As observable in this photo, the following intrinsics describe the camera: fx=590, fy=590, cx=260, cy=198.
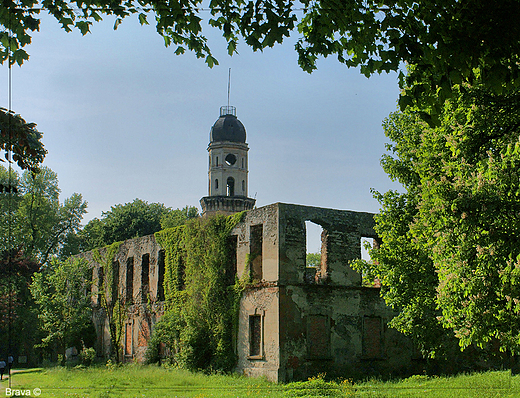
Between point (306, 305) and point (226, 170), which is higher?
point (226, 170)

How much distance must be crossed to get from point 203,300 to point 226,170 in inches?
1172

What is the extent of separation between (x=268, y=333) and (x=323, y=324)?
2.29 m

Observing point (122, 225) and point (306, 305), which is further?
point (122, 225)

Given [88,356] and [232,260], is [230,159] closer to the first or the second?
[88,356]

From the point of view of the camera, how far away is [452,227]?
42.0 ft

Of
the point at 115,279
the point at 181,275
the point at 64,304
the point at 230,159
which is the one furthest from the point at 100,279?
the point at 230,159

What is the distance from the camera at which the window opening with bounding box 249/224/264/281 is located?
24.2 meters

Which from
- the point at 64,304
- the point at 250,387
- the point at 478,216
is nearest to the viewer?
the point at 478,216

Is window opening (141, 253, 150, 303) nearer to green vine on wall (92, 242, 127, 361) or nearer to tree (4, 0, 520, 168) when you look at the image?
green vine on wall (92, 242, 127, 361)

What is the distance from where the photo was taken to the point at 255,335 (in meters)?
23.6

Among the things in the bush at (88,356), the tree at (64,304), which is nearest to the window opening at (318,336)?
the bush at (88,356)

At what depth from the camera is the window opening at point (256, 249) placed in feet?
79.3

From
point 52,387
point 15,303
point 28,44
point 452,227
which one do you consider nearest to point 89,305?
point 15,303

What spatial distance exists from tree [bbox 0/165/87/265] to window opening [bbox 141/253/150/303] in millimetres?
4514
